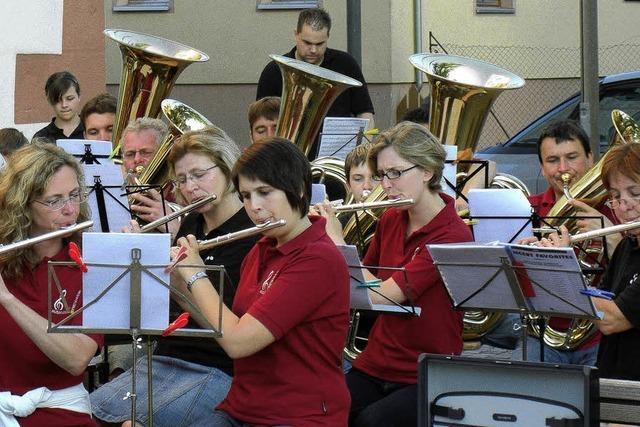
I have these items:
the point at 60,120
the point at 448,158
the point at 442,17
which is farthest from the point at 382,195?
the point at 442,17

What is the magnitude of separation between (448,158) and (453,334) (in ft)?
3.67

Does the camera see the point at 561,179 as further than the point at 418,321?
Yes

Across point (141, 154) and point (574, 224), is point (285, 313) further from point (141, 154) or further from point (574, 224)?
point (141, 154)

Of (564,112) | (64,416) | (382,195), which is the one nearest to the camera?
(64,416)

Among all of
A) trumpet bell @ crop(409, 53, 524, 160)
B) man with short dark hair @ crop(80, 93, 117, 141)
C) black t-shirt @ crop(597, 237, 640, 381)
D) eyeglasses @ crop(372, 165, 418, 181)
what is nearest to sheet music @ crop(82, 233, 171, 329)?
eyeglasses @ crop(372, 165, 418, 181)

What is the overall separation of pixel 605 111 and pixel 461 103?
3.58m

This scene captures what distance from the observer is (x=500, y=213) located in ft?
15.9

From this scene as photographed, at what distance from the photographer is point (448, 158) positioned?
5438mm

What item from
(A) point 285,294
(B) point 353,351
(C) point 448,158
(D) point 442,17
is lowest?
(B) point 353,351

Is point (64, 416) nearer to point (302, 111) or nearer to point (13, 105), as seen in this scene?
point (302, 111)

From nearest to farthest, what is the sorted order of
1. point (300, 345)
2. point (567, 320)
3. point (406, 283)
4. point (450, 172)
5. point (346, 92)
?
point (300, 345) < point (406, 283) < point (567, 320) < point (450, 172) < point (346, 92)

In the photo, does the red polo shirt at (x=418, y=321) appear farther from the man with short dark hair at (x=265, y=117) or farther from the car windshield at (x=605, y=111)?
the car windshield at (x=605, y=111)

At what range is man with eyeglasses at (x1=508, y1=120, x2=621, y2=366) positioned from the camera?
5082mm

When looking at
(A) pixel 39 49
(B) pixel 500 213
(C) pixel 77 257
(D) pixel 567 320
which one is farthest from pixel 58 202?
(A) pixel 39 49
